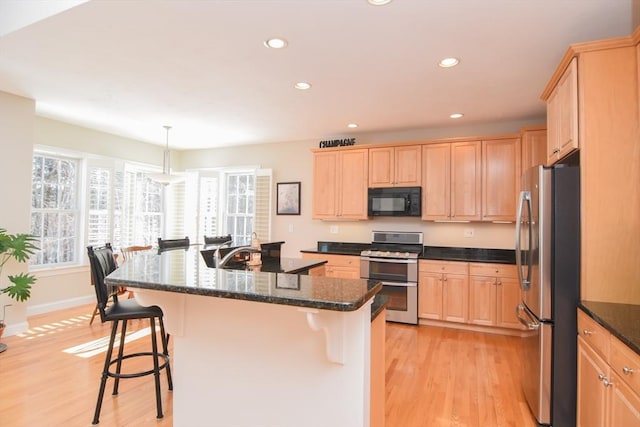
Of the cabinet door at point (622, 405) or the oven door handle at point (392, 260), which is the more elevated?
the oven door handle at point (392, 260)

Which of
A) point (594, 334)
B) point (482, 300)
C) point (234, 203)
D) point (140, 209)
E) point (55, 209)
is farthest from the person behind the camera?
point (234, 203)

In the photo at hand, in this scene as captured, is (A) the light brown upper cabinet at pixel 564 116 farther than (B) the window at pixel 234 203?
No

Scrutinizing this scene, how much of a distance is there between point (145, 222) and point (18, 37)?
12.5 ft

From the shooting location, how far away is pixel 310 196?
5469 millimetres

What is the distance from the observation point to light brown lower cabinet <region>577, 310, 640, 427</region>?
1313 millimetres

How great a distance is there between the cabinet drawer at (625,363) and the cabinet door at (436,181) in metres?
2.99

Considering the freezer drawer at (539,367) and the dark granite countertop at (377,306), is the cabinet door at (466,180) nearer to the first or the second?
the freezer drawer at (539,367)

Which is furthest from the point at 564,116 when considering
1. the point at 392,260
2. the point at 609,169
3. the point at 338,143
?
the point at 338,143

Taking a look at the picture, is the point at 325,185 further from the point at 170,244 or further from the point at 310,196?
the point at 170,244

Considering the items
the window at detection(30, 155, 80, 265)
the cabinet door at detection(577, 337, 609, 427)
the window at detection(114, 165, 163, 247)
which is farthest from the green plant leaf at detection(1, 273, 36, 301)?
Answer: the cabinet door at detection(577, 337, 609, 427)

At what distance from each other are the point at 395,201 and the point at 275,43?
2715 mm

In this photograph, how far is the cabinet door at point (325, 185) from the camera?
4.95 m

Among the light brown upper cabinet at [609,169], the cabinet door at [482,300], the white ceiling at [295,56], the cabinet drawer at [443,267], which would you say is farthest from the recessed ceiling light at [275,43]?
the cabinet door at [482,300]

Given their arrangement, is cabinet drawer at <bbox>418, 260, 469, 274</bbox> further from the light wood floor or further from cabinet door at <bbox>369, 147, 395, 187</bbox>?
cabinet door at <bbox>369, 147, 395, 187</bbox>
